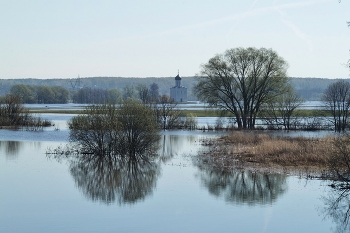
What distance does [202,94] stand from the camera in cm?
5203

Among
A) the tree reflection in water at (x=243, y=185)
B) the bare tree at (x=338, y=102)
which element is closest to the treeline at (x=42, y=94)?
the bare tree at (x=338, y=102)

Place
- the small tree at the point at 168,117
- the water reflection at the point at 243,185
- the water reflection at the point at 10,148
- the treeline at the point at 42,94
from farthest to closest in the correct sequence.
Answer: the treeline at the point at 42,94 → the small tree at the point at 168,117 → the water reflection at the point at 10,148 → the water reflection at the point at 243,185

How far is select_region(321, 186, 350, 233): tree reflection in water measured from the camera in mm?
14936

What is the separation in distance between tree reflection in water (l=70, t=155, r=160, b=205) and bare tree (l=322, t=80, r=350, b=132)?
102 feet

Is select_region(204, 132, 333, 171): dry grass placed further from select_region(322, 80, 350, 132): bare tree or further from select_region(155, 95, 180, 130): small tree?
select_region(322, 80, 350, 132): bare tree

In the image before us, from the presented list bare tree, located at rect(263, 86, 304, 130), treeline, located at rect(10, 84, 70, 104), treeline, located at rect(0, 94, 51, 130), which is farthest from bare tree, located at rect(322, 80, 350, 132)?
treeline, located at rect(10, 84, 70, 104)

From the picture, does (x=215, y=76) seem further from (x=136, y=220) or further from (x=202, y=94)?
(x=136, y=220)

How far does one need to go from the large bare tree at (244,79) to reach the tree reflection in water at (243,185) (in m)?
28.5

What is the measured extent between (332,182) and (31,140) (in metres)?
23.9

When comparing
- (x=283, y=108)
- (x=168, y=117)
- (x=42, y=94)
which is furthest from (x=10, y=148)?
(x=42, y=94)

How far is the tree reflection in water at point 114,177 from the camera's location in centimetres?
1828

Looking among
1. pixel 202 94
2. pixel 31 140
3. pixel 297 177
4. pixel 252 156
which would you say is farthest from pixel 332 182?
pixel 202 94

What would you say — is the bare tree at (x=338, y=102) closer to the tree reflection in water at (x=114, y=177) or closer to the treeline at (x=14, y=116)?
the treeline at (x=14, y=116)

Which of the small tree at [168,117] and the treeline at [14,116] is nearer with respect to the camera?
the treeline at [14,116]
